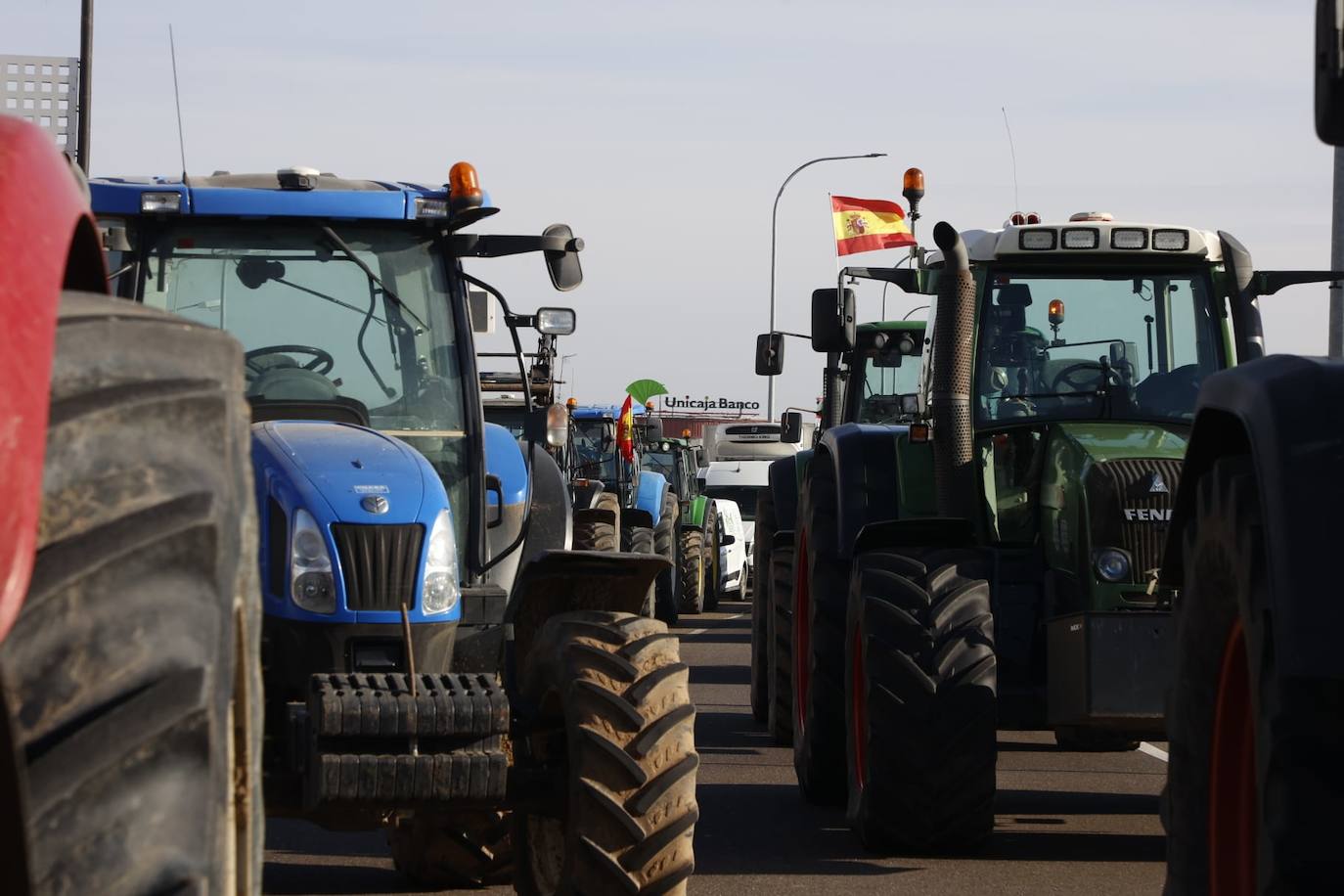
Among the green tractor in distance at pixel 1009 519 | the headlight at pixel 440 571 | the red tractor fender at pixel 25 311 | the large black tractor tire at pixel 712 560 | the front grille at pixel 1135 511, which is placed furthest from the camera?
the large black tractor tire at pixel 712 560

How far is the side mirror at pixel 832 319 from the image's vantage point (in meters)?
10.0

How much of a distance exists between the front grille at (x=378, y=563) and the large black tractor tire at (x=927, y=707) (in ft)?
7.34

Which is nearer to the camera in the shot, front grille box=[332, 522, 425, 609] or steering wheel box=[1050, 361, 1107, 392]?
front grille box=[332, 522, 425, 609]

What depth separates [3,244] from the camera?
231 cm

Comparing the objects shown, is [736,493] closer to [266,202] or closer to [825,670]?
[825,670]

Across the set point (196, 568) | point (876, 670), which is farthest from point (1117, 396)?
point (196, 568)

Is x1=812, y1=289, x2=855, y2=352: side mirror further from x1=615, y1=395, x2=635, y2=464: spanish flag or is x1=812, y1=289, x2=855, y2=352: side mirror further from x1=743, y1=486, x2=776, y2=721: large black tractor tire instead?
x1=615, y1=395, x2=635, y2=464: spanish flag

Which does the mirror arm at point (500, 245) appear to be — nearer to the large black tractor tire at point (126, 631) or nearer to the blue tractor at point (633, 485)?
the large black tractor tire at point (126, 631)

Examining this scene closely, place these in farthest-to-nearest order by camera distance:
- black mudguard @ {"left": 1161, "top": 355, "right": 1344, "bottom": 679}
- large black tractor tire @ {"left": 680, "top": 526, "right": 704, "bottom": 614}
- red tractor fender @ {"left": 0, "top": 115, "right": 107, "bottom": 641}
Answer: large black tractor tire @ {"left": 680, "top": 526, "right": 704, "bottom": 614}
black mudguard @ {"left": 1161, "top": 355, "right": 1344, "bottom": 679}
red tractor fender @ {"left": 0, "top": 115, "right": 107, "bottom": 641}

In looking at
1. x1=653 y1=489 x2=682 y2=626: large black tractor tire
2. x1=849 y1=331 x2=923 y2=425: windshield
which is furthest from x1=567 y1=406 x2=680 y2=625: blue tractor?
x1=849 y1=331 x2=923 y2=425: windshield

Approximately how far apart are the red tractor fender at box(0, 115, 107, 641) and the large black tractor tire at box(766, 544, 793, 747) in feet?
28.1

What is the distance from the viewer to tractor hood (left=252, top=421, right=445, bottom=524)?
598 centimetres

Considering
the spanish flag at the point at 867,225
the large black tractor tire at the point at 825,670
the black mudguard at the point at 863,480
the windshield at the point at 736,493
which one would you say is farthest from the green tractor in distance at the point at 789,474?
the windshield at the point at 736,493

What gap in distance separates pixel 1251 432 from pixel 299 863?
4.86 metres
